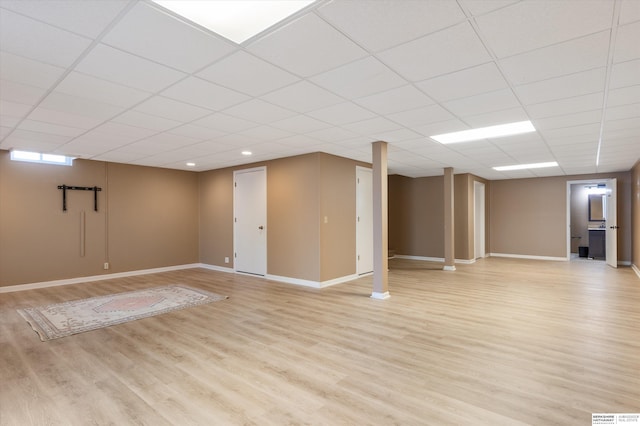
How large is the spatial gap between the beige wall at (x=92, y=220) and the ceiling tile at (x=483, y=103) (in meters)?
6.74

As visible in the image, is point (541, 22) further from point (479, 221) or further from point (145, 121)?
point (479, 221)

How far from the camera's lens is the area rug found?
12.5 ft

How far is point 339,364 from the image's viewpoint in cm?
282

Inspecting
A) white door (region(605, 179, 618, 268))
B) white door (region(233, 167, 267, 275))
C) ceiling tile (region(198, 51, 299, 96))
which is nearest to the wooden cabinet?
white door (region(605, 179, 618, 268))

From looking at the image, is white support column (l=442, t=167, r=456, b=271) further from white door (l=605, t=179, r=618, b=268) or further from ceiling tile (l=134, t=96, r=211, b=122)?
ceiling tile (l=134, t=96, r=211, b=122)

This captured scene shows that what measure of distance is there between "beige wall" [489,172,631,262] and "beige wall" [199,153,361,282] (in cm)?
628

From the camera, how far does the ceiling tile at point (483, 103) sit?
320cm

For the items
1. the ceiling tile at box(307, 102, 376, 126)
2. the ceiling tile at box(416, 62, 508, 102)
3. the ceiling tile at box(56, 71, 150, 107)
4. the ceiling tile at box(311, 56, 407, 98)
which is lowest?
the ceiling tile at box(416, 62, 508, 102)

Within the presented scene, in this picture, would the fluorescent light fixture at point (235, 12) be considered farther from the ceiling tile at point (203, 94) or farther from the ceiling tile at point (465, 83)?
the ceiling tile at point (465, 83)

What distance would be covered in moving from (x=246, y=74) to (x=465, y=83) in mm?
1900

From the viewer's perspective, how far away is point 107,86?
9.73 ft

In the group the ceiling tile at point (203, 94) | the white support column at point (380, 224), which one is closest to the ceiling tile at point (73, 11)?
the ceiling tile at point (203, 94)

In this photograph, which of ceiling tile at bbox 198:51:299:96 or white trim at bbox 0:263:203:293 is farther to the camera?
white trim at bbox 0:263:203:293

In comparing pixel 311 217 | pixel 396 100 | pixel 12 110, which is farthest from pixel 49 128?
pixel 396 100
